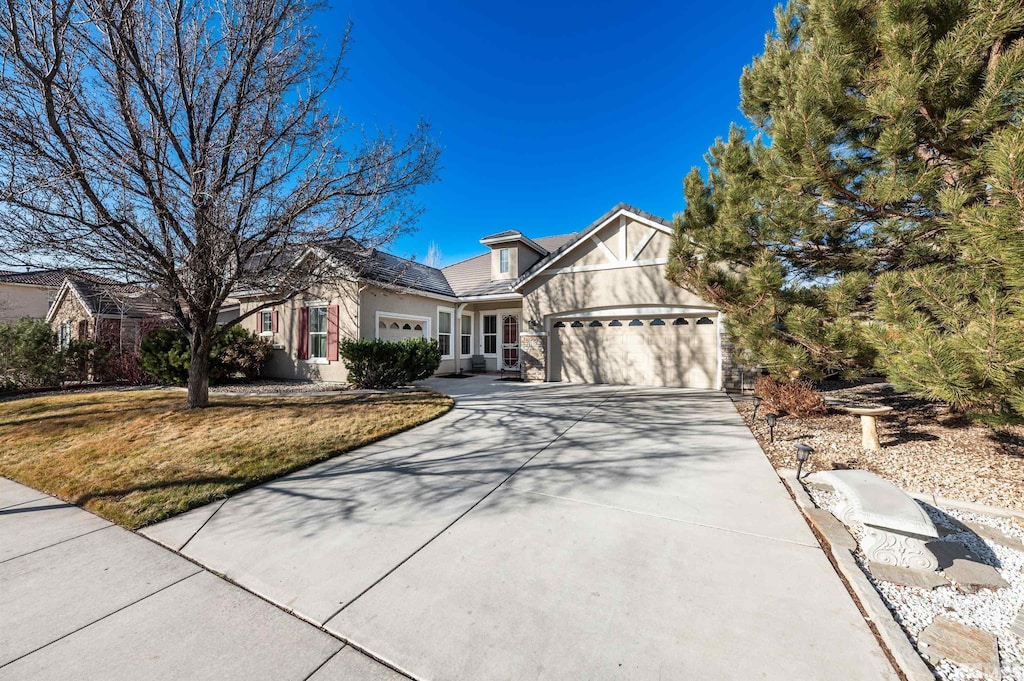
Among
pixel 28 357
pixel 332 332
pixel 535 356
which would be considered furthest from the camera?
pixel 535 356

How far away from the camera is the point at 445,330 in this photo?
15.2m

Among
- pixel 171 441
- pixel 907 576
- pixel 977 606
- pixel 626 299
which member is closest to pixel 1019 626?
pixel 977 606

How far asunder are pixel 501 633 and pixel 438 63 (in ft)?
41.4

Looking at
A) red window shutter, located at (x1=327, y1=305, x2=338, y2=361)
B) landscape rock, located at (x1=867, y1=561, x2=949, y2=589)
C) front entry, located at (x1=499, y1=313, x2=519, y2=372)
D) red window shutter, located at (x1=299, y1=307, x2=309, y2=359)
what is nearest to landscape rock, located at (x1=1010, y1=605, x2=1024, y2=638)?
landscape rock, located at (x1=867, y1=561, x2=949, y2=589)

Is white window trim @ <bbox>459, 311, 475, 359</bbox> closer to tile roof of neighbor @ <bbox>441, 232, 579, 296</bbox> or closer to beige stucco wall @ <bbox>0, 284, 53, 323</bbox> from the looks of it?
tile roof of neighbor @ <bbox>441, 232, 579, 296</bbox>

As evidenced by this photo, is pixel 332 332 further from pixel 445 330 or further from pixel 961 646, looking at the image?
pixel 961 646

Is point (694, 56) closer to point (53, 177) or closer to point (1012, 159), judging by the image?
point (1012, 159)

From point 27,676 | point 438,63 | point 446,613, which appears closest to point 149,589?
point 27,676

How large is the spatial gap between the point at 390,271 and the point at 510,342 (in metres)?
6.43

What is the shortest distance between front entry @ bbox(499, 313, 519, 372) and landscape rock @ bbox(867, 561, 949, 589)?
1313 centimetres

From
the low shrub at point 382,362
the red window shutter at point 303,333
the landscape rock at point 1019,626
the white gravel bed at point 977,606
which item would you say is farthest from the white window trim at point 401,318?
the landscape rock at point 1019,626

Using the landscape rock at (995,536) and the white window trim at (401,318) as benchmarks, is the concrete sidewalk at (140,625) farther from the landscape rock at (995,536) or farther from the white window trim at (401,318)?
the white window trim at (401,318)

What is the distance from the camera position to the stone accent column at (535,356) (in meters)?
12.7

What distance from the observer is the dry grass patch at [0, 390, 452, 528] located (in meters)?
3.99
